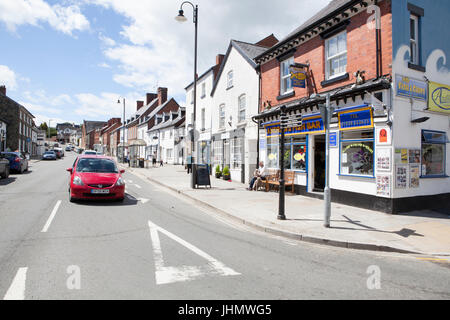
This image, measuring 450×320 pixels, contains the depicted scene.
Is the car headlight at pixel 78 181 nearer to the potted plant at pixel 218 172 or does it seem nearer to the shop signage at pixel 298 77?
the shop signage at pixel 298 77

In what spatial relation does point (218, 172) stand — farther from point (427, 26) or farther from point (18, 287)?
point (18, 287)

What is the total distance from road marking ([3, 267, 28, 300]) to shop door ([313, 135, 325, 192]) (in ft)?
35.7

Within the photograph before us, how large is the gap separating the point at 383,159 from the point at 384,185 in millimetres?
801

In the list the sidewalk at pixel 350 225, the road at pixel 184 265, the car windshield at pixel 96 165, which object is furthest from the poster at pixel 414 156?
the car windshield at pixel 96 165

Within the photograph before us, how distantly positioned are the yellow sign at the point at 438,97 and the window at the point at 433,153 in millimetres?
844

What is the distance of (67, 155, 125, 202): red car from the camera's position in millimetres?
9602

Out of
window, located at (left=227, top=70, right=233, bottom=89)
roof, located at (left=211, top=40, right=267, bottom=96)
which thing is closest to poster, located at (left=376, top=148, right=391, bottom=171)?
roof, located at (left=211, top=40, right=267, bottom=96)

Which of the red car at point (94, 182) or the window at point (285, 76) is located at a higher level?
the window at point (285, 76)

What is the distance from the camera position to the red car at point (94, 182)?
9.60 meters

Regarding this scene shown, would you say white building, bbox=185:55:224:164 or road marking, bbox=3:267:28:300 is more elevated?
white building, bbox=185:55:224:164

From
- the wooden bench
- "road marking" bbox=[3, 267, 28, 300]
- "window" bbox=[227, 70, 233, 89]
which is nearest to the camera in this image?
"road marking" bbox=[3, 267, 28, 300]

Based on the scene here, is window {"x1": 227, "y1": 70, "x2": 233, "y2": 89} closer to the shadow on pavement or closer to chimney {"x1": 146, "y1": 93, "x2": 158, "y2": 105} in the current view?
the shadow on pavement
